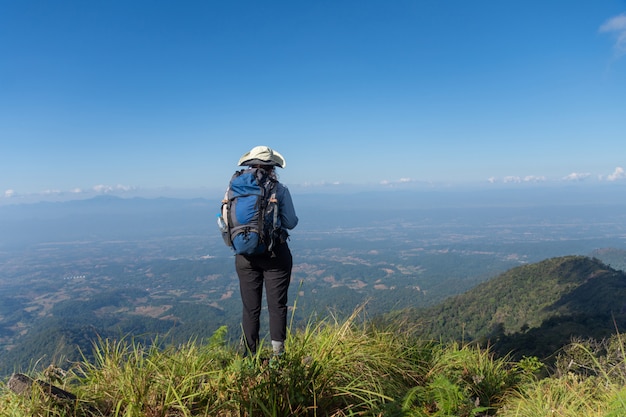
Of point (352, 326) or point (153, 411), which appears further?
point (352, 326)

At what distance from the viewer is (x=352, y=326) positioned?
10.7 ft

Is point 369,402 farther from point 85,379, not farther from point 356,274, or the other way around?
point 356,274

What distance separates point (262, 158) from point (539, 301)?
52.4m

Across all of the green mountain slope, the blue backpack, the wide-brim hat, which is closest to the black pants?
the blue backpack

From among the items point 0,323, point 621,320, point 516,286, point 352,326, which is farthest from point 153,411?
point 0,323

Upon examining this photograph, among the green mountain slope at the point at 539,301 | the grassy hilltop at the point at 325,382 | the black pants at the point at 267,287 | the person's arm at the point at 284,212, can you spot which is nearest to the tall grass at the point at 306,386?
the grassy hilltop at the point at 325,382

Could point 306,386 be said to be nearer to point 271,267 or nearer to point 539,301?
point 271,267

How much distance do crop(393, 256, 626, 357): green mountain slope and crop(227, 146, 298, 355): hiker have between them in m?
30.2

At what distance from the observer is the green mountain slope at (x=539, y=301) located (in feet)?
109

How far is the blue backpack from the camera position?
110 inches

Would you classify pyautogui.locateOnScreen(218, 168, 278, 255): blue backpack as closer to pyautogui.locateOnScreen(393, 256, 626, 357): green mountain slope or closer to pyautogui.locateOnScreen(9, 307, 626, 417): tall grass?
pyautogui.locateOnScreen(9, 307, 626, 417): tall grass

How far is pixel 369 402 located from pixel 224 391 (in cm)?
85

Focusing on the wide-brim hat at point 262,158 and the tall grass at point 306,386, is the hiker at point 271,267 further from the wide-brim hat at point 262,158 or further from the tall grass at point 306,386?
the tall grass at point 306,386

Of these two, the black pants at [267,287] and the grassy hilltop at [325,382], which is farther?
the black pants at [267,287]
